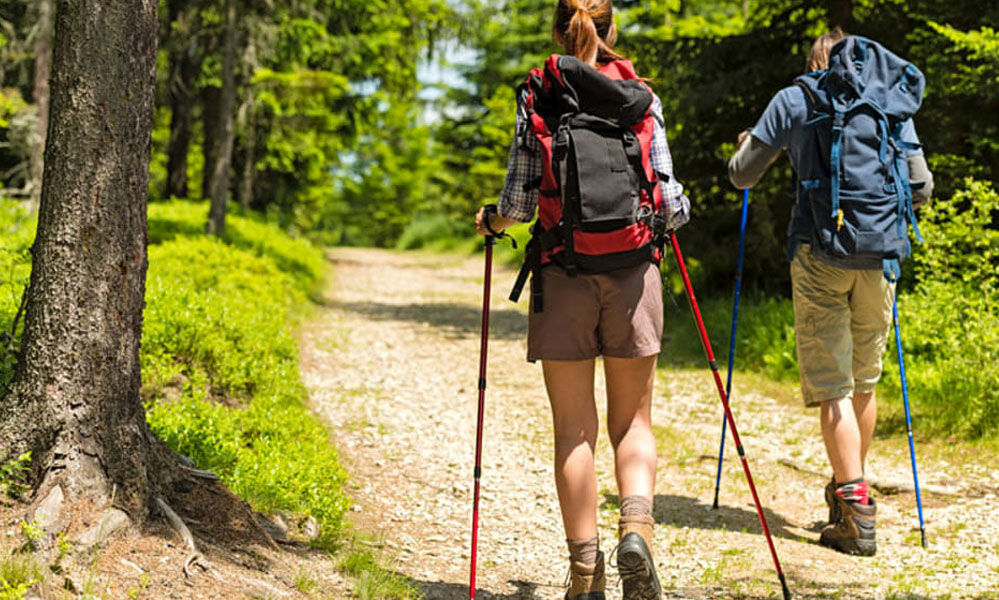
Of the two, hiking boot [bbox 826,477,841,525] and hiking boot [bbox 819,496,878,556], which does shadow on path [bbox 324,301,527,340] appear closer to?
hiking boot [bbox 826,477,841,525]

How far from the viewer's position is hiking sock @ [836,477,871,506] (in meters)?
4.74

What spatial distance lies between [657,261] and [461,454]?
3256mm

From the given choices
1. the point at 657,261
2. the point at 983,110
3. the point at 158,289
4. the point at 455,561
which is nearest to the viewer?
the point at 657,261

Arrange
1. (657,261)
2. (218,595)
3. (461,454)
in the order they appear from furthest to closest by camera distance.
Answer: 1. (461,454)
2. (657,261)
3. (218,595)

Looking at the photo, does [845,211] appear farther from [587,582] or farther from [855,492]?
[587,582]

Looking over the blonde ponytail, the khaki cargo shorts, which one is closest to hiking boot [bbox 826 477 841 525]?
the khaki cargo shorts

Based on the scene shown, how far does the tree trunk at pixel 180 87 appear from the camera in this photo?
1705cm

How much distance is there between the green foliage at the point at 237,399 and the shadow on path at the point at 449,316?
3608mm

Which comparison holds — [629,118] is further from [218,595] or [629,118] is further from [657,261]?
[218,595]

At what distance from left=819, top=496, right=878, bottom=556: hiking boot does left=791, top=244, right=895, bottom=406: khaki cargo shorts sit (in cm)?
57

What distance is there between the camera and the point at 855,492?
4.75 meters

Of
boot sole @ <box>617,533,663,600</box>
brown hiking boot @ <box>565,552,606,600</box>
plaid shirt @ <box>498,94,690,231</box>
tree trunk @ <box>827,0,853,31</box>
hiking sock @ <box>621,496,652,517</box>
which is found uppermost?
tree trunk @ <box>827,0,853,31</box>

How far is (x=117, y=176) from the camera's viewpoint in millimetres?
3424

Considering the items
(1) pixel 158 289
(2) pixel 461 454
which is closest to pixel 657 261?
(2) pixel 461 454
